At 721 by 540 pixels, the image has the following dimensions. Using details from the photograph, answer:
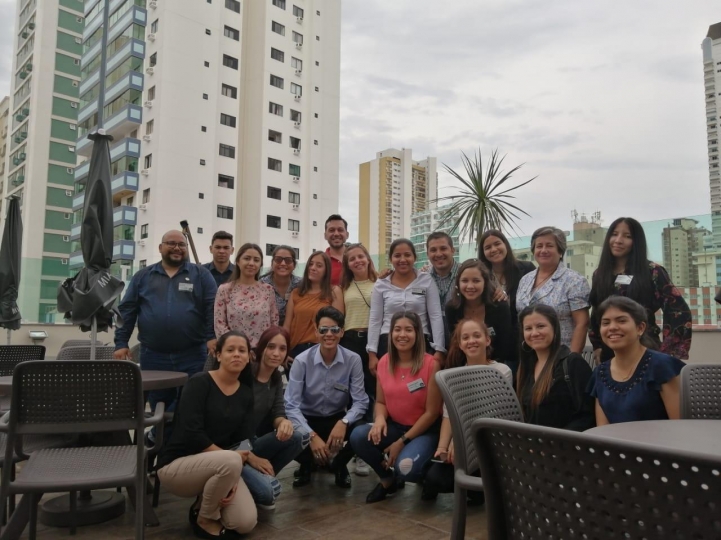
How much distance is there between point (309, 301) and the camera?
418 cm

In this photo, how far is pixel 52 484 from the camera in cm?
217

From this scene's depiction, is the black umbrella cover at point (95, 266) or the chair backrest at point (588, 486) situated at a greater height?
the black umbrella cover at point (95, 266)

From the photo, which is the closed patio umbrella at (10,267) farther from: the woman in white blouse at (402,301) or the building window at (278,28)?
the building window at (278,28)

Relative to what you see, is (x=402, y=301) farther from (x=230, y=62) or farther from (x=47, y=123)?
(x=47, y=123)

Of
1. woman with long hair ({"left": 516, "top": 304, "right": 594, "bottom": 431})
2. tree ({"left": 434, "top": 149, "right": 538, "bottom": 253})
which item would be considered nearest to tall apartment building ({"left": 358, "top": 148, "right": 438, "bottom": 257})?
tree ({"left": 434, "top": 149, "right": 538, "bottom": 253})

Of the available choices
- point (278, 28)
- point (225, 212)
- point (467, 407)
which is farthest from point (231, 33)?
point (467, 407)

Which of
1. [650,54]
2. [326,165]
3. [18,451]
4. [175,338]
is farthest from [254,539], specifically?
[326,165]

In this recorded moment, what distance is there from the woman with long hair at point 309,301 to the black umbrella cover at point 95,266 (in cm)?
123

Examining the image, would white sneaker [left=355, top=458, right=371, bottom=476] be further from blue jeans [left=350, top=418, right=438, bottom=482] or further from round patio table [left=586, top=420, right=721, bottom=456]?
round patio table [left=586, top=420, right=721, bottom=456]

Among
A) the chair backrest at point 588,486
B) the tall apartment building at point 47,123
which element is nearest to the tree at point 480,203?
the chair backrest at point 588,486

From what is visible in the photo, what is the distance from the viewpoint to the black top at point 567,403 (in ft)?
8.69

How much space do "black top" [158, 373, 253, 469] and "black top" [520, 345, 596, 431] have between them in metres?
1.50

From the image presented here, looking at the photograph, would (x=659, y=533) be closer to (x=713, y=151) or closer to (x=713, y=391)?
(x=713, y=391)

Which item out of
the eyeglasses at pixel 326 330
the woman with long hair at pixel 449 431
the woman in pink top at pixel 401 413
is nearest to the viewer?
the woman with long hair at pixel 449 431
